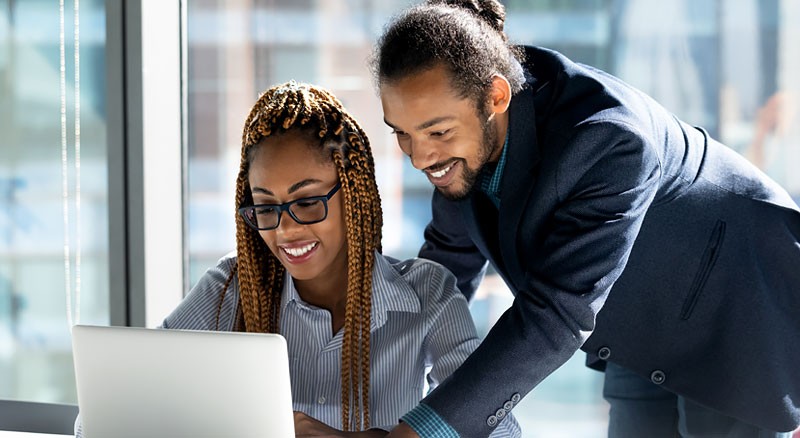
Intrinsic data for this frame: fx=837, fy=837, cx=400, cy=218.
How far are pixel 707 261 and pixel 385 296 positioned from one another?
0.62 m

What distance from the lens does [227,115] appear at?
8.32 ft

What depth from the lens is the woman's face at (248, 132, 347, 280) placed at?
1.55 meters

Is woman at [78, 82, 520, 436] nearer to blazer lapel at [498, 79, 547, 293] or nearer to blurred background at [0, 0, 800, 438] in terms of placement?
blazer lapel at [498, 79, 547, 293]

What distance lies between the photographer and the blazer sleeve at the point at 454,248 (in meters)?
1.83

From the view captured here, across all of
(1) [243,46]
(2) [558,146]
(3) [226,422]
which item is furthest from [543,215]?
(1) [243,46]

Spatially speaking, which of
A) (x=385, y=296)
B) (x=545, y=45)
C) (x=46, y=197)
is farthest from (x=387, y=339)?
(x=46, y=197)

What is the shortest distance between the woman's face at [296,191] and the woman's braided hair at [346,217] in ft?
0.07

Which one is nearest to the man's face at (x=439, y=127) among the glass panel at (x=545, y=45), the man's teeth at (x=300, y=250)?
the man's teeth at (x=300, y=250)

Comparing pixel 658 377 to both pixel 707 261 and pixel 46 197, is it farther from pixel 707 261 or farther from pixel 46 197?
pixel 46 197

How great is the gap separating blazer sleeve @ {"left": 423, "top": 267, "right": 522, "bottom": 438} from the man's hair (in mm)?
391

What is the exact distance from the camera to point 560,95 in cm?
149

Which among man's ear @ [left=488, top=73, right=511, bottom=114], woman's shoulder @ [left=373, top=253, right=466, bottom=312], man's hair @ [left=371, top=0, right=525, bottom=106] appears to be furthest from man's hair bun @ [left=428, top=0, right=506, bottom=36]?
woman's shoulder @ [left=373, top=253, right=466, bottom=312]

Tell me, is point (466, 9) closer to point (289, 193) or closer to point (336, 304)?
point (289, 193)

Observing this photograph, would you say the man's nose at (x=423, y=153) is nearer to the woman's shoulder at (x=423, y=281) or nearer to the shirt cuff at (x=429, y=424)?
the woman's shoulder at (x=423, y=281)
